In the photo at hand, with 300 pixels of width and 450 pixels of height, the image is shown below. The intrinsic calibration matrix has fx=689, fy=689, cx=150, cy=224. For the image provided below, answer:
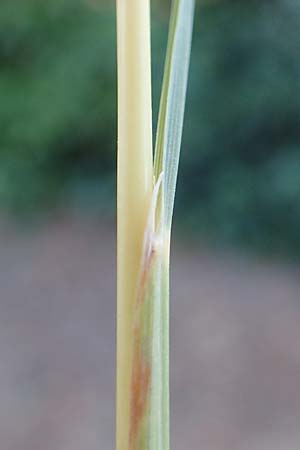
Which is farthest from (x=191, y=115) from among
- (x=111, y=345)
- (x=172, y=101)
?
(x=172, y=101)

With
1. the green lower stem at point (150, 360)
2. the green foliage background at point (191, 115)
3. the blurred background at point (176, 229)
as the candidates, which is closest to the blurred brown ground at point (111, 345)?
the blurred background at point (176, 229)

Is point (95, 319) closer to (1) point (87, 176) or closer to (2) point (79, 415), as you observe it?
(2) point (79, 415)

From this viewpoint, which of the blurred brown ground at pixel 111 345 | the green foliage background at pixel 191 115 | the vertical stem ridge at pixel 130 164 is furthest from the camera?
the green foliage background at pixel 191 115

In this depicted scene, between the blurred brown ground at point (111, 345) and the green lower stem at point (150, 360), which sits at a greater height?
the green lower stem at point (150, 360)

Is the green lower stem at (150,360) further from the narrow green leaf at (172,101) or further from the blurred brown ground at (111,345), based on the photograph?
the blurred brown ground at (111,345)

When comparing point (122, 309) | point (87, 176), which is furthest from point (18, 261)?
point (122, 309)

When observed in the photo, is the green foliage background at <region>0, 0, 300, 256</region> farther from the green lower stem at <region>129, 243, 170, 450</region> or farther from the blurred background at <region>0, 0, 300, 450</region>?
the green lower stem at <region>129, 243, 170, 450</region>
